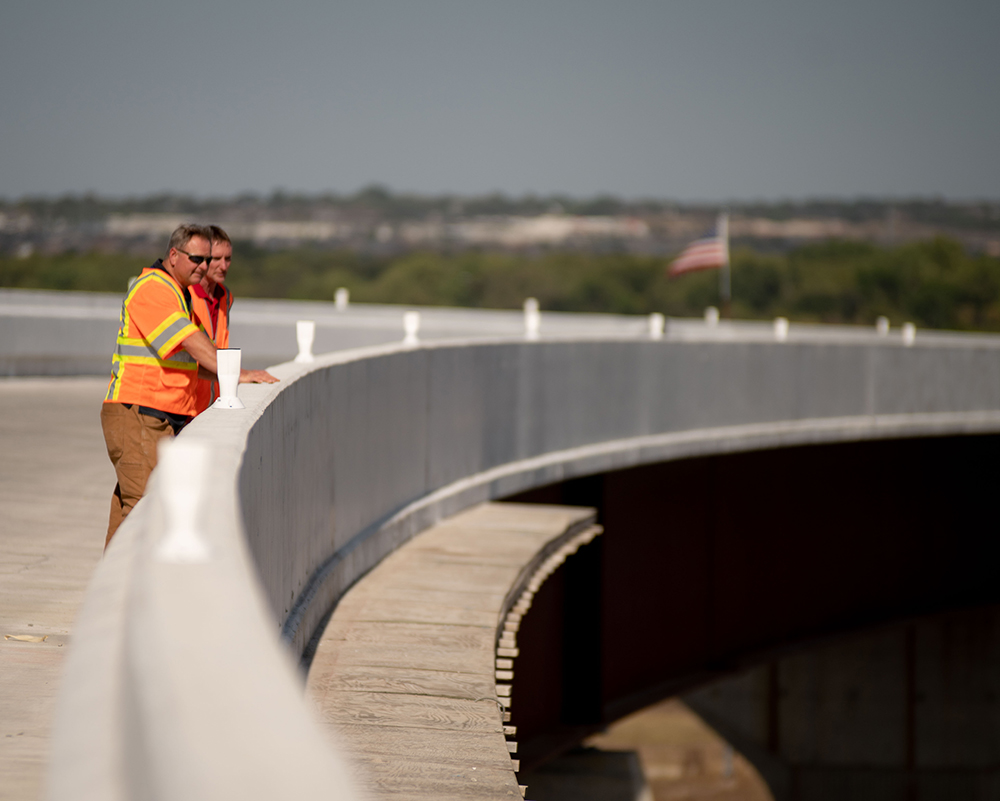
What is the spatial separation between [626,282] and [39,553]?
120 m

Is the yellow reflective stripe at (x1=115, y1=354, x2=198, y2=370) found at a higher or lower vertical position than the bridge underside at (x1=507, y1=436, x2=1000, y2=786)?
higher

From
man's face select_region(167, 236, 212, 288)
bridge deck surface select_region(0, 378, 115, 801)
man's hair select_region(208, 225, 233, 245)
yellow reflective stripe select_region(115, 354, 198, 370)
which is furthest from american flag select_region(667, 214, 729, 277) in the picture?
man's face select_region(167, 236, 212, 288)

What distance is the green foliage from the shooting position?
99250 millimetres

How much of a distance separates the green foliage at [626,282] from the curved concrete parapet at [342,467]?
78.4 meters

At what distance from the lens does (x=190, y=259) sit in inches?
233

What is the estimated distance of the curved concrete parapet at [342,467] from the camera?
181 cm

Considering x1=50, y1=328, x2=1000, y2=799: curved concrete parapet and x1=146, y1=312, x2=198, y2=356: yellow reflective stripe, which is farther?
x1=146, y1=312, x2=198, y2=356: yellow reflective stripe

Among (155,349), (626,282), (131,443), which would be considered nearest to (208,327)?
(155,349)

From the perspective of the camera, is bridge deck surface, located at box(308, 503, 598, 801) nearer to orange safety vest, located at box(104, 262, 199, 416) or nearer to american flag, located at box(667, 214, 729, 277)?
orange safety vest, located at box(104, 262, 199, 416)

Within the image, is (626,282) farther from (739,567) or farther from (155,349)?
(155,349)

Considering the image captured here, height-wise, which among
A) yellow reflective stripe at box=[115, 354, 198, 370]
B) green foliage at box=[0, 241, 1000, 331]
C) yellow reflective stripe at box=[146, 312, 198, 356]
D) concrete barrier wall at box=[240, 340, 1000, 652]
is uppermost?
green foliage at box=[0, 241, 1000, 331]

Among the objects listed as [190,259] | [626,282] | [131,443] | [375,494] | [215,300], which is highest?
[626,282]

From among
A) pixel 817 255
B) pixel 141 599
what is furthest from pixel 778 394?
pixel 817 255

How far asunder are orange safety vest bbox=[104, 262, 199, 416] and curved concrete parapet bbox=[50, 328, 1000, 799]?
0.46 meters
